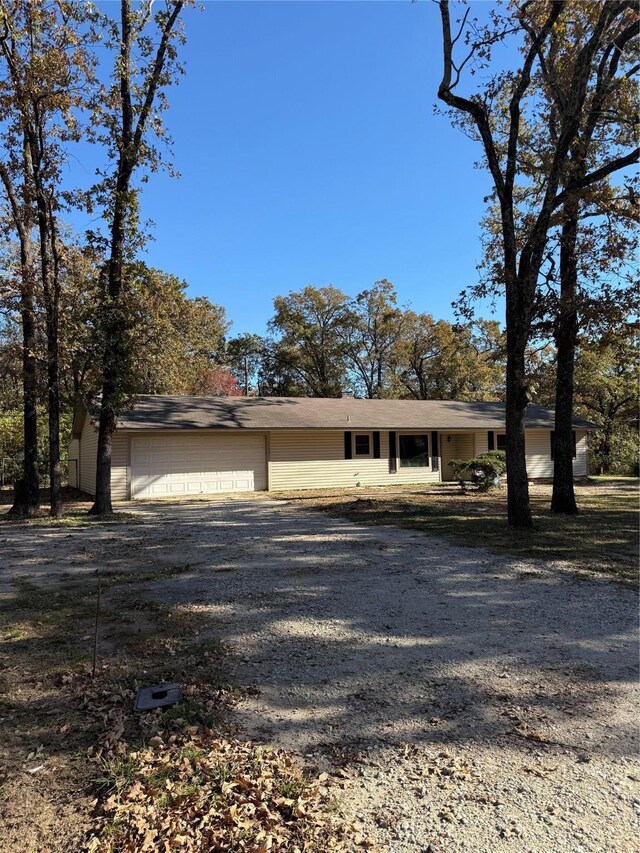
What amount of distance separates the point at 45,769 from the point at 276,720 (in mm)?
1211

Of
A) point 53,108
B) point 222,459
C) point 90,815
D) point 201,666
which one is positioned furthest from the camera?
point 222,459

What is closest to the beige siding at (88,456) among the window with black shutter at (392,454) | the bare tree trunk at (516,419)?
the window with black shutter at (392,454)

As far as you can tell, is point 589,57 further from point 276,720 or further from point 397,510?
point 276,720

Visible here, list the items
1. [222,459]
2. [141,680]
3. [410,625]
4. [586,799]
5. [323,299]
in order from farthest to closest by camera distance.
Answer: [323,299]
[222,459]
[410,625]
[141,680]
[586,799]

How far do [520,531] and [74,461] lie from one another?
18.4m

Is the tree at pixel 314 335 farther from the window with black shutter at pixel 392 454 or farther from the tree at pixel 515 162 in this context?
the tree at pixel 515 162

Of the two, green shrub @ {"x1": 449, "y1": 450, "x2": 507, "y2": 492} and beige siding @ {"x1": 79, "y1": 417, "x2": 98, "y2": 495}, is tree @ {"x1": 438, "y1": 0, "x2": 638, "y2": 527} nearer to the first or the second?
green shrub @ {"x1": 449, "y1": 450, "x2": 507, "y2": 492}

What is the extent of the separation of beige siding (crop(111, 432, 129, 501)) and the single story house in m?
0.03

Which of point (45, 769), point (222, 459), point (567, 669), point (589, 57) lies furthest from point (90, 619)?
point (222, 459)

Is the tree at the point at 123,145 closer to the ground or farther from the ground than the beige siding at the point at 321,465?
farther from the ground

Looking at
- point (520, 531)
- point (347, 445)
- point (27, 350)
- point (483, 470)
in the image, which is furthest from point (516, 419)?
point (347, 445)

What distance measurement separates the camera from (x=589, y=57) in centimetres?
962

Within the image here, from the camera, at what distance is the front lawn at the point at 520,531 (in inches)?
313

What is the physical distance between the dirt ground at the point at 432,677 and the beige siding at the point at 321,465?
38.8 feet
